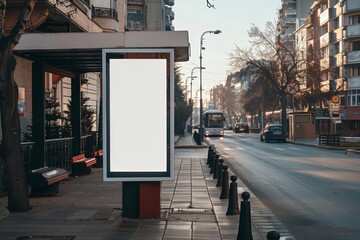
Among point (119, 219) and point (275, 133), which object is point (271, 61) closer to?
point (275, 133)

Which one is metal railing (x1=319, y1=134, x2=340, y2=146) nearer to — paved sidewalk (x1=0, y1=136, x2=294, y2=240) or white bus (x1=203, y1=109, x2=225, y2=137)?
paved sidewalk (x1=0, y1=136, x2=294, y2=240)

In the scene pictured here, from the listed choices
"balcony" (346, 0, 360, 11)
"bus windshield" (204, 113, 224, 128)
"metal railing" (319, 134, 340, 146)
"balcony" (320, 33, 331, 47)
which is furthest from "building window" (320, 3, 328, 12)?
"metal railing" (319, 134, 340, 146)

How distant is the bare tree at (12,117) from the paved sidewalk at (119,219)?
0.37 metres

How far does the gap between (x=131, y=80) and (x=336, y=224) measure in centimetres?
419

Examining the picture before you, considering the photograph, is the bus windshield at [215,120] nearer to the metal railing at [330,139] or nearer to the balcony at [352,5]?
the balcony at [352,5]

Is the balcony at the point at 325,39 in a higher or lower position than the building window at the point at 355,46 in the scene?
higher

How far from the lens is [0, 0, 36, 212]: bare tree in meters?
9.88

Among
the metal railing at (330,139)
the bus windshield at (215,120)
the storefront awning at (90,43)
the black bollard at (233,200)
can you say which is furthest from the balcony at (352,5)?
the black bollard at (233,200)

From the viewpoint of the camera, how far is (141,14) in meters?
68.2

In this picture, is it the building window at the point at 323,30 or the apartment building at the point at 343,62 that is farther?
the building window at the point at 323,30

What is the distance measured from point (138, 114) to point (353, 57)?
216 feet

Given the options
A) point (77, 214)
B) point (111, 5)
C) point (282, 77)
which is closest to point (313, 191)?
point (77, 214)

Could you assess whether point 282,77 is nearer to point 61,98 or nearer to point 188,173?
point 61,98

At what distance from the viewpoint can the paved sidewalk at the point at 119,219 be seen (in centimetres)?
843
